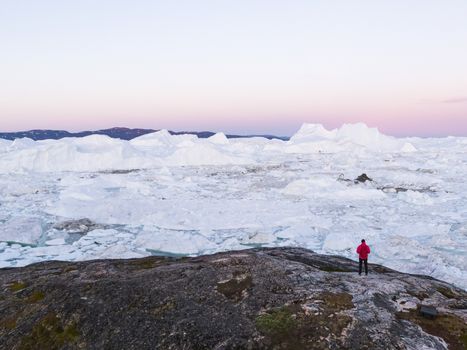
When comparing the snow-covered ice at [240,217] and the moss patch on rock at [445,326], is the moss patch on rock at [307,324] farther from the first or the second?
the snow-covered ice at [240,217]

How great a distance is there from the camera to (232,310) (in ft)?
25.7

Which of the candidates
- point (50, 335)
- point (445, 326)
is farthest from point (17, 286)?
point (445, 326)

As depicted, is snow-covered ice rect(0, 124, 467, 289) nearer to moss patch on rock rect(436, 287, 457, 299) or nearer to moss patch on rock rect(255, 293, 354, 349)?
moss patch on rock rect(436, 287, 457, 299)

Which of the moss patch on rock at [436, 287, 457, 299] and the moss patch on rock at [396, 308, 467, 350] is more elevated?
the moss patch on rock at [396, 308, 467, 350]

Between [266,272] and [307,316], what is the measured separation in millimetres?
2135

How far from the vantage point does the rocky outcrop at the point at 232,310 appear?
692cm

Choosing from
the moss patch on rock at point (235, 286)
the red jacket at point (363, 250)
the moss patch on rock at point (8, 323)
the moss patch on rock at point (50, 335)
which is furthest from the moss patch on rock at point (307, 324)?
the moss patch on rock at point (8, 323)

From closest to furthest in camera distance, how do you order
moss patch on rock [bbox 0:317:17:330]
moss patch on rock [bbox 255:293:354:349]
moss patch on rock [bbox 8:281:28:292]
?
moss patch on rock [bbox 255:293:354:349], moss patch on rock [bbox 0:317:17:330], moss patch on rock [bbox 8:281:28:292]

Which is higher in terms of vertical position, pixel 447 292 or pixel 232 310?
pixel 232 310

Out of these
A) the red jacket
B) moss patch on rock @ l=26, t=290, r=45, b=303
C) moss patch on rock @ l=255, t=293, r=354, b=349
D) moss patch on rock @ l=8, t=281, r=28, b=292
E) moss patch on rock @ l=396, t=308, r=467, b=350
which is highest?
the red jacket

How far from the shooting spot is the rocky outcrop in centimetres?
692

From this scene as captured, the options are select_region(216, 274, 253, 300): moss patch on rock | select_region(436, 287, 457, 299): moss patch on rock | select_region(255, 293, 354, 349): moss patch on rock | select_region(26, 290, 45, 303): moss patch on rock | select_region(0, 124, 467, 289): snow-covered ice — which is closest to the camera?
select_region(255, 293, 354, 349): moss patch on rock

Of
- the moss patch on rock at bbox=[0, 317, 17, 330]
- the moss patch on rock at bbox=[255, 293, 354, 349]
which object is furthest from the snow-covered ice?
the moss patch on rock at bbox=[255, 293, 354, 349]

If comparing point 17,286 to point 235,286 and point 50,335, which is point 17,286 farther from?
point 235,286
